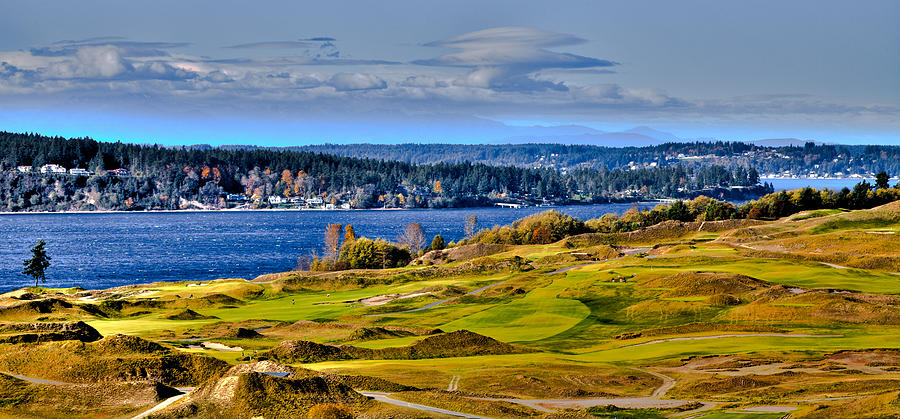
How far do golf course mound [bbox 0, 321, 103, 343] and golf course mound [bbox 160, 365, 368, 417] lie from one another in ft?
50.6

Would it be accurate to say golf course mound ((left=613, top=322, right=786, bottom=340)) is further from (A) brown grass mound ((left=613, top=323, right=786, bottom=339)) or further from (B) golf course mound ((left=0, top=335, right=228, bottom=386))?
(B) golf course mound ((left=0, top=335, right=228, bottom=386))

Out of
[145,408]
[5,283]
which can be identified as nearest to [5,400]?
[145,408]

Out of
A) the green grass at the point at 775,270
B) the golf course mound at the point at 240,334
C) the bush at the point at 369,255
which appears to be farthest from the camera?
the bush at the point at 369,255

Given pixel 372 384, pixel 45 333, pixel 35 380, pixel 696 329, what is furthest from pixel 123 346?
pixel 696 329

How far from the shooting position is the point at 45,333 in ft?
140

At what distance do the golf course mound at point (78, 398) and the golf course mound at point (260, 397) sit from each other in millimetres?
2458

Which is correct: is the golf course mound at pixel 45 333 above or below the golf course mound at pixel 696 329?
above

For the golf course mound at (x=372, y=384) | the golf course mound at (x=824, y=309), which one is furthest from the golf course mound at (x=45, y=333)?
the golf course mound at (x=824, y=309)

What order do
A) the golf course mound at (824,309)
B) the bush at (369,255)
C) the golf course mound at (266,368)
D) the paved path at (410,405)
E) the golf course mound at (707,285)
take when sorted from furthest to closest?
the bush at (369,255) < the golf course mound at (707,285) < the golf course mound at (824,309) < the golf course mound at (266,368) < the paved path at (410,405)

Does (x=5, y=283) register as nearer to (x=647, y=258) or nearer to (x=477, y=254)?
(x=477, y=254)

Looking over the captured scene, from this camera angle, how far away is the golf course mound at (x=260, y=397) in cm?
2897

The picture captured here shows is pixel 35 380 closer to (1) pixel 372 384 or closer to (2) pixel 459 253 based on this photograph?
(1) pixel 372 384

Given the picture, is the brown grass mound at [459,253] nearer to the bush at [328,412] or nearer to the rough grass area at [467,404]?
the rough grass area at [467,404]

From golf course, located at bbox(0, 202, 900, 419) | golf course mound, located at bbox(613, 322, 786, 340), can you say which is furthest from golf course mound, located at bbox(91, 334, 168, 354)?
golf course mound, located at bbox(613, 322, 786, 340)
